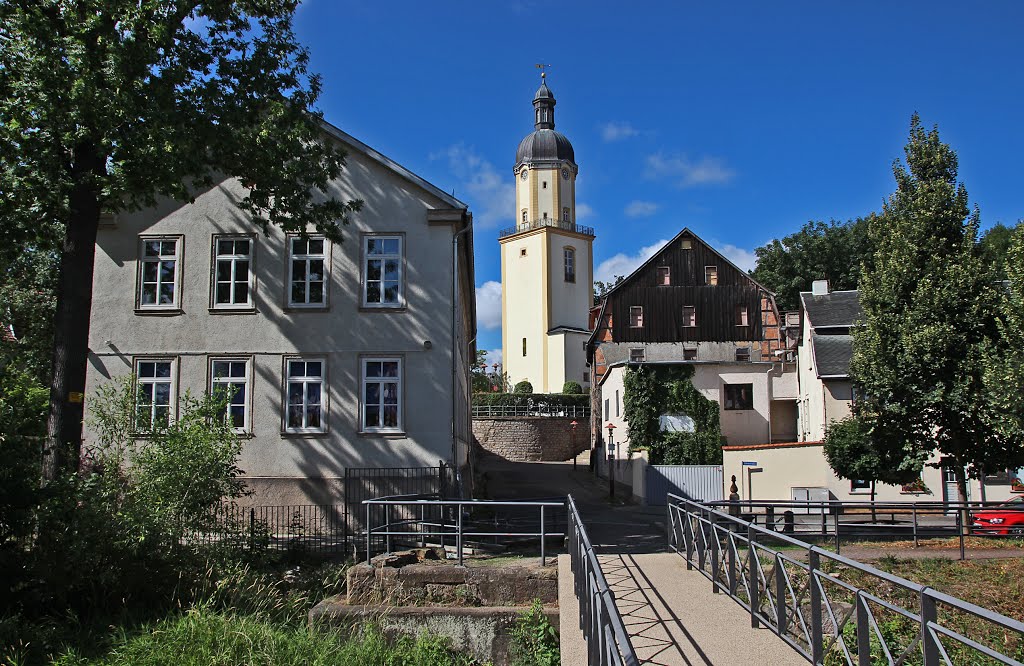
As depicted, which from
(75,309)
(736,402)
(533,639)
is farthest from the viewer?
(736,402)

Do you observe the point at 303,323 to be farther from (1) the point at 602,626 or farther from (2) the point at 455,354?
(1) the point at 602,626

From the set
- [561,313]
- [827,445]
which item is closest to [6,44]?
[827,445]

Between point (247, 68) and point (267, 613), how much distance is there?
10861mm

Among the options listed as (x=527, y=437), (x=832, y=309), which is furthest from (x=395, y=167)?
(x=527, y=437)

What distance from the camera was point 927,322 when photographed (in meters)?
18.9

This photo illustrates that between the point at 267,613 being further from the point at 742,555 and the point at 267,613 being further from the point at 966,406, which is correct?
the point at 966,406

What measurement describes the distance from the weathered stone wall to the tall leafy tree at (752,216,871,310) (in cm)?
1780

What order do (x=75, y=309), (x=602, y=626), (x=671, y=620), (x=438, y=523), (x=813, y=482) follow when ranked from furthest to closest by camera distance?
(x=813, y=482) → (x=438, y=523) → (x=75, y=309) → (x=671, y=620) → (x=602, y=626)

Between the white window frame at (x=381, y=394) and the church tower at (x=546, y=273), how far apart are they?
42659 mm

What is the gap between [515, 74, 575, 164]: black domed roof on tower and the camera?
69000 mm

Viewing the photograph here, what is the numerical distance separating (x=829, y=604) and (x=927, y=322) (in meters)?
13.4

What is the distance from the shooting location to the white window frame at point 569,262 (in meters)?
67.0

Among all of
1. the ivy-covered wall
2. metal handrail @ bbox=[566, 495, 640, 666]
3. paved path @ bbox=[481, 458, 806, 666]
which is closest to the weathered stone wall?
the ivy-covered wall

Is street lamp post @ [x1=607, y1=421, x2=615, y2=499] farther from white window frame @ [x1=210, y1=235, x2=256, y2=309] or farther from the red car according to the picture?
white window frame @ [x1=210, y1=235, x2=256, y2=309]
